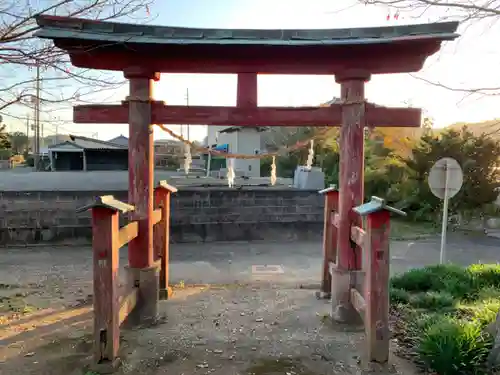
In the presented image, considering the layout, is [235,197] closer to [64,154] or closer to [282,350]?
[282,350]

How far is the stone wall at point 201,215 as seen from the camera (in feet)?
34.1

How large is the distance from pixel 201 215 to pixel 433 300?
7274mm

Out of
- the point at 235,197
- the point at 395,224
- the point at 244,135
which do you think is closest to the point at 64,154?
the point at 244,135

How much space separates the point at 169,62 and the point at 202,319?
310cm

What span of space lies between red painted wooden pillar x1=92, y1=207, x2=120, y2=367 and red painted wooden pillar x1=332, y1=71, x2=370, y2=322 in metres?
2.59

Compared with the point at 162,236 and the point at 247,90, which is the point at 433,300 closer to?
the point at 247,90

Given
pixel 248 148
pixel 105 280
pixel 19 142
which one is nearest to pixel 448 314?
pixel 105 280

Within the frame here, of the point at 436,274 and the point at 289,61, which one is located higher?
the point at 289,61

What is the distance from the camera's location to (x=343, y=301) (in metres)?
4.68

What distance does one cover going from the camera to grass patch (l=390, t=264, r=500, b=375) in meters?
3.47

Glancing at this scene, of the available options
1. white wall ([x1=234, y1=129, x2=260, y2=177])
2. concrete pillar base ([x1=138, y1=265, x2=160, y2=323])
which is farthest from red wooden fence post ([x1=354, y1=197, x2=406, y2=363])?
white wall ([x1=234, y1=129, x2=260, y2=177])

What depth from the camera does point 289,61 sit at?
4.72m

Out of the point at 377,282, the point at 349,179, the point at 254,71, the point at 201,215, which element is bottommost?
the point at 201,215

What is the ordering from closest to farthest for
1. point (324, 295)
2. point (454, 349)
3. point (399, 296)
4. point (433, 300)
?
point (454, 349) → point (433, 300) → point (399, 296) → point (324, 295)
